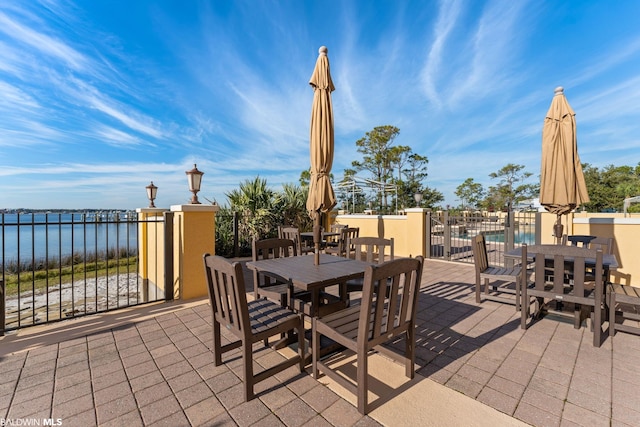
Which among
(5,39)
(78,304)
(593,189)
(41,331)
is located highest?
(5,39)

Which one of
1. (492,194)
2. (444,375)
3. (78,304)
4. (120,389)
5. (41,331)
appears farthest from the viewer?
(492,194)

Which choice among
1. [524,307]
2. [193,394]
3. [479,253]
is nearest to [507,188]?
[479,253]

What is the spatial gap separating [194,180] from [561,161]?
5920 mm

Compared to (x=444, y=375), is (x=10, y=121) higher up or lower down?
higher up

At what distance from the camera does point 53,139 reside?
11.9 metres

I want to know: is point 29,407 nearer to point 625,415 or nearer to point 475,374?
point 475,374

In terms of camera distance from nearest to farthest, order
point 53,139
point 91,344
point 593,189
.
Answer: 1. point 91,344
2. point 53,139
3. point 593,189

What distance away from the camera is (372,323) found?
184 centimetres

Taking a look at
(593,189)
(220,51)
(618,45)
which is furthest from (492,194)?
(220,51)

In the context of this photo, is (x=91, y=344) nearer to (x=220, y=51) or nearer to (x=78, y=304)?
(x=78, y=304)

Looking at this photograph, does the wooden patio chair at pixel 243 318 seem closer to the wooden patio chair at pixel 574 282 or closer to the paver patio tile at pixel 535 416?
the paver patio tile at pixel 535 416

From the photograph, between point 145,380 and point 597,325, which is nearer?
point 145,380

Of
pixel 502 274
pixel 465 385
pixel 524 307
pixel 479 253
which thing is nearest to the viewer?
pixel 465 385

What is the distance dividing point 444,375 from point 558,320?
216 centimetres
